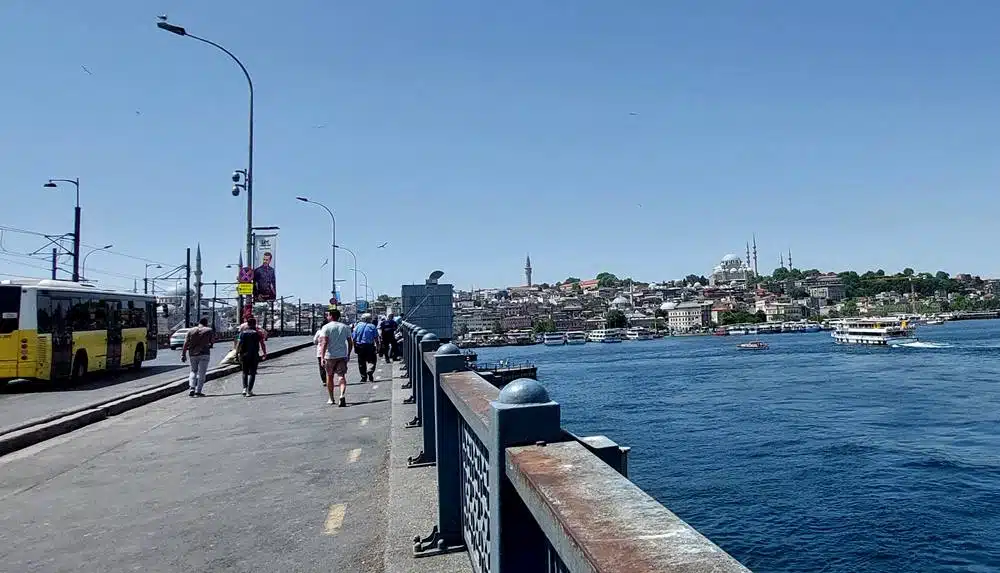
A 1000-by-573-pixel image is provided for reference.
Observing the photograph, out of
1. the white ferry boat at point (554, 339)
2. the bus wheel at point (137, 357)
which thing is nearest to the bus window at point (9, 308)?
the bus wheel at point (137, 357)

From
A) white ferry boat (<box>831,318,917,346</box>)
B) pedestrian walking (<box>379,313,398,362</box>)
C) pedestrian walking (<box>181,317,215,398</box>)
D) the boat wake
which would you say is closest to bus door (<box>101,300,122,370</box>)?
pedestrian walking (<box>181,317,215,398</box>)

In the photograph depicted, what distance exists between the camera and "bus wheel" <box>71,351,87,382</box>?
17844 millimetres

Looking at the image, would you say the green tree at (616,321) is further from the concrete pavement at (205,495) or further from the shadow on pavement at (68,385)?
the concrete pavement at (205,495)

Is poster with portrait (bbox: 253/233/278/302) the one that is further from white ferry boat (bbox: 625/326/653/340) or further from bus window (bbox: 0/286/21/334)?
white ferry boat (bbox: 625/326/653/340)

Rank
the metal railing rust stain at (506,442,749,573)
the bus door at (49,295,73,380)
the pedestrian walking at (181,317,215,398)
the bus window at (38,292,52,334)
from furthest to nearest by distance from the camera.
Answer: the bus door at (49,295,73,380) < the bus window at (38,292,52,334) < the pedestrian walking at (181,317,215,398) < the metal railing rust stain at (506,442,749,573)

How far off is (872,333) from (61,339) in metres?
87.2

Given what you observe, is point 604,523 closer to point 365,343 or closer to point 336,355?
point 336,355

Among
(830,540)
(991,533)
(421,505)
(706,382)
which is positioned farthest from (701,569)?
(706,382)

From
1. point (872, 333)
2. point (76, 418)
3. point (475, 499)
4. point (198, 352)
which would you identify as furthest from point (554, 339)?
point (475, 499)

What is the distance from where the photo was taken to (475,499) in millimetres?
3301

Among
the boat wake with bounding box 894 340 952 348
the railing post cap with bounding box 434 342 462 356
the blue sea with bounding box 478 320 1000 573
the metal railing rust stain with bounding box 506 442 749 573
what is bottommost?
the blue sea with bounding box 478 320 1000 573

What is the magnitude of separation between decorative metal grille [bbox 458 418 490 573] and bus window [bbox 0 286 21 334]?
16.0 metres

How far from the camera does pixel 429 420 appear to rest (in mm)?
5949

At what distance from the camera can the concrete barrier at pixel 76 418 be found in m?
9.12
